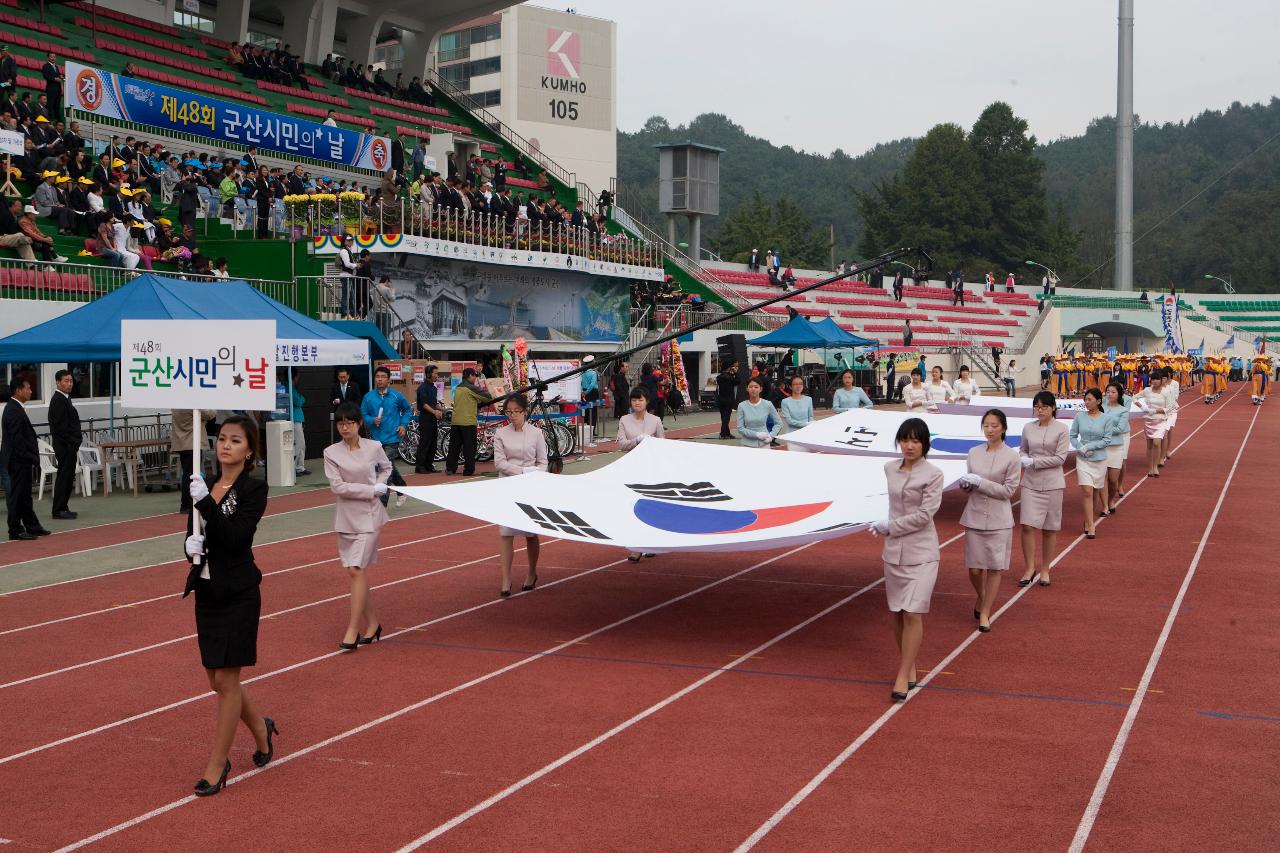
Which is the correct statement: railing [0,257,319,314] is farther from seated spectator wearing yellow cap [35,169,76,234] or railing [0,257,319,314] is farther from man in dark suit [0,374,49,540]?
man in dark suit [0,374,49,540]

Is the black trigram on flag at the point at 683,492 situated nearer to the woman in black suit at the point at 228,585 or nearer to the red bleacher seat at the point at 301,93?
the woman in black suit at the point at 228,585

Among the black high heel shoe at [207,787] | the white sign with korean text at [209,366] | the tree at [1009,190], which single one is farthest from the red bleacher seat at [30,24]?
the tree at [1009,190]

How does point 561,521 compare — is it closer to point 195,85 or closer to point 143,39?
point 195,85

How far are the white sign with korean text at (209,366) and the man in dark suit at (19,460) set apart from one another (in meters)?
6.33

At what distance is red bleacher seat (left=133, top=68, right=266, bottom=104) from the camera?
32.0 meters

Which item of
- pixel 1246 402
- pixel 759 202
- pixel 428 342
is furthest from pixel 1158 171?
pixel 428 342

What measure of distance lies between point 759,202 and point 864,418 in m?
83.8

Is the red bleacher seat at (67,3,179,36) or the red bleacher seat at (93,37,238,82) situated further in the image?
the red bleacher seat at (67,3,179,36)

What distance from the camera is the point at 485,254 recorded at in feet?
96.8

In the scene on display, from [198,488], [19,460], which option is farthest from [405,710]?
[19,460]

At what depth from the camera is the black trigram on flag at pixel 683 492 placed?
1105 cm

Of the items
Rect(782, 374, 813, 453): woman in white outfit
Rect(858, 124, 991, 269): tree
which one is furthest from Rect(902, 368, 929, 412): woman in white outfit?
Rect(858, 124, 991, 269): tree

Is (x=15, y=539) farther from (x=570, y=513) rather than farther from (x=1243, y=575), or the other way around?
(x=1243, y=575)

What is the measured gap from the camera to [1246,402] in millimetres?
44438
